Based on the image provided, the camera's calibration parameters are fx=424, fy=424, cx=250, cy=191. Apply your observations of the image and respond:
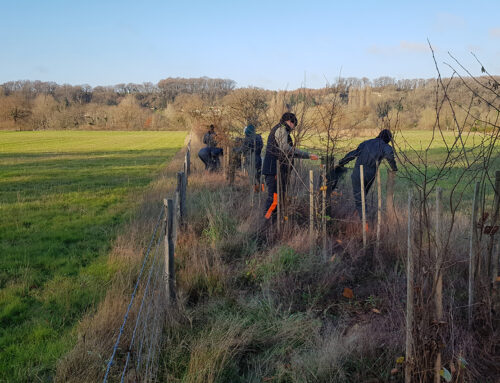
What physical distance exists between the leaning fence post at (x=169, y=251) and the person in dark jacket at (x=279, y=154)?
253 centimetres

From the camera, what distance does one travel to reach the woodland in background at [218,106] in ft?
18.4

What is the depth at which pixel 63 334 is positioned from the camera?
4.09m

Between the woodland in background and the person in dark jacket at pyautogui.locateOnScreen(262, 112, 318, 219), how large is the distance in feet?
1.38

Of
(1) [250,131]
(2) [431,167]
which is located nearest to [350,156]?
(1) [250,131]

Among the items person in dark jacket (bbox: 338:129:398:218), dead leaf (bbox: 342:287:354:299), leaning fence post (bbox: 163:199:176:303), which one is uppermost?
person in dark jacket (bbox: 338:129:398:218)

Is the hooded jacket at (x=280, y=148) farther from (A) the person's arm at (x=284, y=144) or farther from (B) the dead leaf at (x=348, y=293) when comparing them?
(B) the dead leaf at (x=348, y=293)

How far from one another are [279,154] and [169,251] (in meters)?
3.01

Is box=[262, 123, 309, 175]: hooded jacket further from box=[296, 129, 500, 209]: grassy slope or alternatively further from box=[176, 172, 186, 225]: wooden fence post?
box=[176, 172, 186, 225]: wooden fence post

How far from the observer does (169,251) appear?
3938 mm

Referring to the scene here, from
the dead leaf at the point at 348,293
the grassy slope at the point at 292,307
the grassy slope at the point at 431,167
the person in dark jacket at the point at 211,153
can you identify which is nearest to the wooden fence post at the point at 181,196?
the grassy slope at the point at 292,307

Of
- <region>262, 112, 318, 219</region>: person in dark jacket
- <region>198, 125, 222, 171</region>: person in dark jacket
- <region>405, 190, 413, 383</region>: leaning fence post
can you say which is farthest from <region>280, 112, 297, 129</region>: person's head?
<region>198, 125, 222, 171</region>: person in dark jacket

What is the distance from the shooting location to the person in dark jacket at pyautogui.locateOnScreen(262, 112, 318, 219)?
634 centimetres

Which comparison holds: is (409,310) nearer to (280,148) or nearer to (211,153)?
(280,148)

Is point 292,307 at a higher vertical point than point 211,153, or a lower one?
lower
